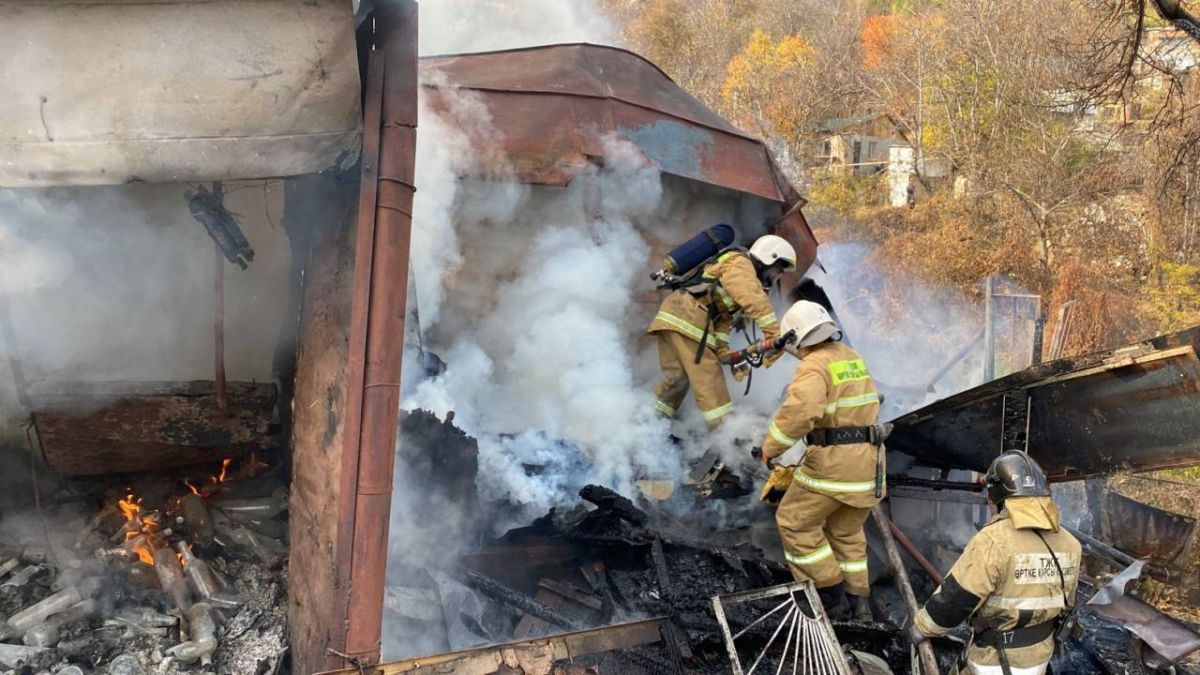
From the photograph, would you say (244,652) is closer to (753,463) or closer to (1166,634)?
(753,463)

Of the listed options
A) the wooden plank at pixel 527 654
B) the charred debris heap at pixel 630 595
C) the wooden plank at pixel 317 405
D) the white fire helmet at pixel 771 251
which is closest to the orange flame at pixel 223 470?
the wooden plank at pixel 317 405

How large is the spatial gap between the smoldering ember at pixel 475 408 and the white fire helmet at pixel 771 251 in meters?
0.02

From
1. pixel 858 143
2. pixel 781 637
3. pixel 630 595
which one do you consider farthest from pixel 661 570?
pixel 858 143

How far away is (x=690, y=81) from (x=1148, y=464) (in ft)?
80.9

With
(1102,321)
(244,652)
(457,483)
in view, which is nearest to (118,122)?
(244,652)

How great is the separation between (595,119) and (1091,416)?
167 inches

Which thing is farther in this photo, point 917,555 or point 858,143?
point 858,143

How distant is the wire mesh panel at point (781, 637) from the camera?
3.82 m

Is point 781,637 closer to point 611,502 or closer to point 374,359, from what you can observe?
point 611,502

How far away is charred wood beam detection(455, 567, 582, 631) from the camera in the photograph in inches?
167

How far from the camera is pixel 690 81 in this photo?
2725 centimetres

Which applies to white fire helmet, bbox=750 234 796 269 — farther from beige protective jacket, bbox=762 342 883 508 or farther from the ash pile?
the ash pile

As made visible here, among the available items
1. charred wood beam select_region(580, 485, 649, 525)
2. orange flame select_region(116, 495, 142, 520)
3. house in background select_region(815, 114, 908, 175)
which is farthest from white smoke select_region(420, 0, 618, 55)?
house in background select_region(815, 114, 908, 175)

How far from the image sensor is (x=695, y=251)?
6.52 metres
